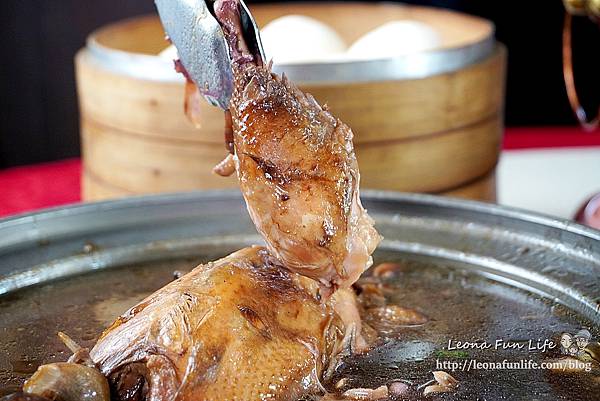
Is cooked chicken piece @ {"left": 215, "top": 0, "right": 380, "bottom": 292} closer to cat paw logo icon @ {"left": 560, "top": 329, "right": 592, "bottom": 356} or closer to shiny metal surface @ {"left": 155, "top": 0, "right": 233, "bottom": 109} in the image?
shiny metal surface @ {"left": 155, "top": 0, "right": 233, "bottom": 109}

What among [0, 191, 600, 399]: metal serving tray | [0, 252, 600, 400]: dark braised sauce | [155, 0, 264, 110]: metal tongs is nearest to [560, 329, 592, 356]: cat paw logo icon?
[0, 252, 600, 400]: dark braised sauce

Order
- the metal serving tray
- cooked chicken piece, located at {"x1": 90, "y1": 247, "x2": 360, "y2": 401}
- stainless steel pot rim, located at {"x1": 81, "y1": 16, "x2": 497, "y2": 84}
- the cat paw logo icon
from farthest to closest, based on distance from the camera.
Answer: stainless steel pot rim, located at {"x1": 81, "y1": 16, "x2": 497, "y2": 84}, the metal serving tray, the cat paw logo icon, cooked chicken piece, located at {"x1": 90, "y1": 247, "x2": 360, "y2": 401}

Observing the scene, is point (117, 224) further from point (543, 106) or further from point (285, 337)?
point (543, 106)

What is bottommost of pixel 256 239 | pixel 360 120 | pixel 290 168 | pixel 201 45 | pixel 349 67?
pixel 256 239

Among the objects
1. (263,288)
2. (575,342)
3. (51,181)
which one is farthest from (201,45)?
(51,181)

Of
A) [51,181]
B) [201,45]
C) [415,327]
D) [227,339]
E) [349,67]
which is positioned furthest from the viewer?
[51,181]

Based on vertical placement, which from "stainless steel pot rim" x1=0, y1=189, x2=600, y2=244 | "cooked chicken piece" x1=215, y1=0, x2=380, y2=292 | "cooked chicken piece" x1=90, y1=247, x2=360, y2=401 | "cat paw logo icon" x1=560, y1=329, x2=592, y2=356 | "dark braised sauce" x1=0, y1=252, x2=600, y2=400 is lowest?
"dark braised sauce" x1=0, y1=252, x2=600, y2=400

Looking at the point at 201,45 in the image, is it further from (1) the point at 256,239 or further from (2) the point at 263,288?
(1) the point at 256,239
